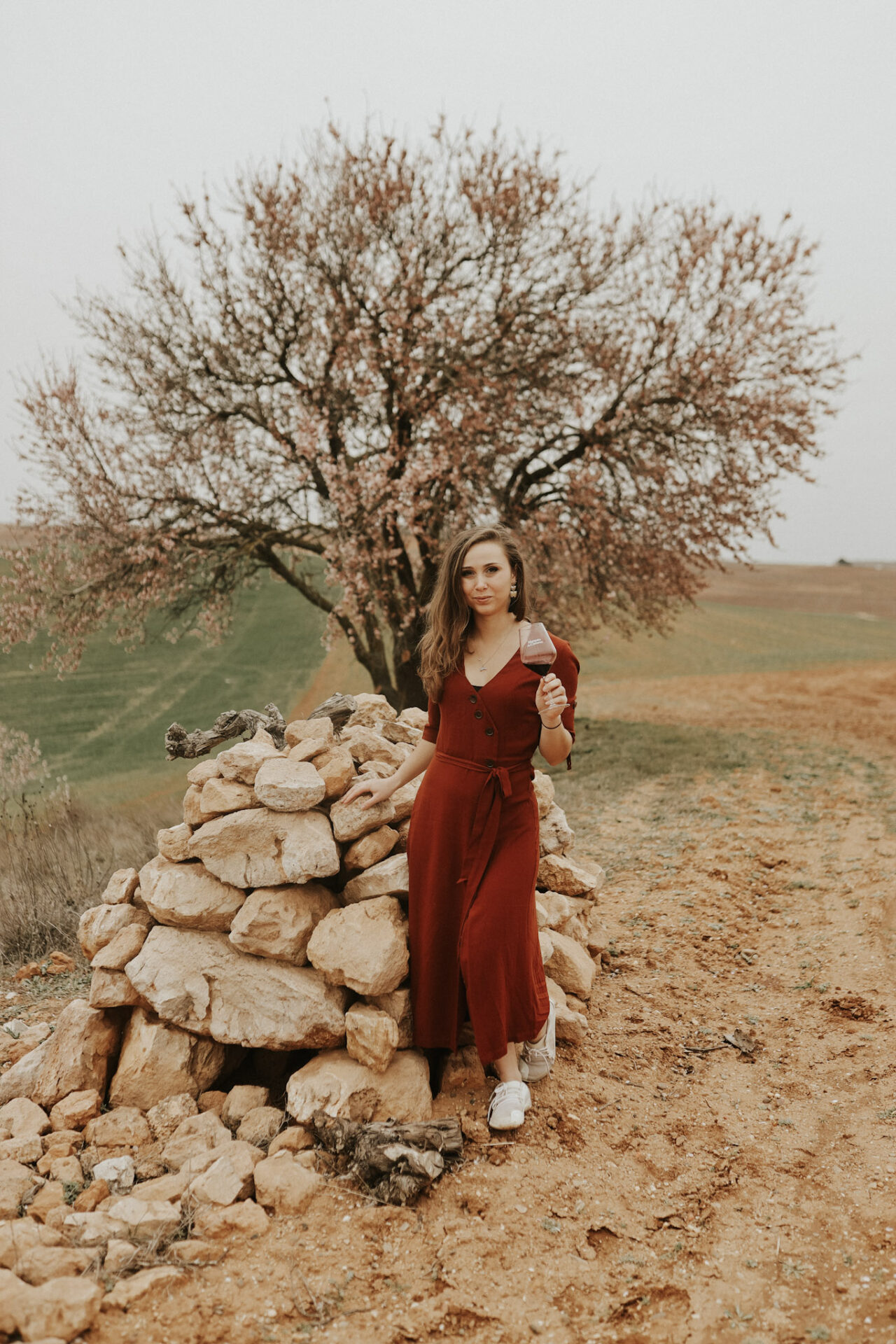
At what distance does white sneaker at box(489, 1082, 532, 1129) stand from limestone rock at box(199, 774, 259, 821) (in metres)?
1.81

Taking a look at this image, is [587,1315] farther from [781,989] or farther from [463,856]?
[781,989]

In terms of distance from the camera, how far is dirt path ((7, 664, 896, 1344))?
109 inches

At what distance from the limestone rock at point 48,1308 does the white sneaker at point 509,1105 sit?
5.52 ft

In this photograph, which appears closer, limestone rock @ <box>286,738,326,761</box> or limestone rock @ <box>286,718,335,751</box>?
limestone rock @ <box>286,738,326,761</box>

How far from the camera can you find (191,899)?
14.0ft

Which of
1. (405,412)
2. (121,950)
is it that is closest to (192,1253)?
(121,950)

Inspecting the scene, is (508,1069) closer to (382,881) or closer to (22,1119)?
(382,881)

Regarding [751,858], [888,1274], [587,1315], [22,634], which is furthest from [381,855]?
[22,634]

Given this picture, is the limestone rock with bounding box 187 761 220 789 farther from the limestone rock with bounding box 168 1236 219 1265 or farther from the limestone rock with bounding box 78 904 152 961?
the limestone rock with bounding box 168 1236 219 1265

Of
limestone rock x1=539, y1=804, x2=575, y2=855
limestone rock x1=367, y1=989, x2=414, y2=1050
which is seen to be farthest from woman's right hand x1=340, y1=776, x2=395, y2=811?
limestone rock x1=539, y1=804, x2=575, y2=855

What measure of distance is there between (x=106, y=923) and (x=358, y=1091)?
64.8 inches

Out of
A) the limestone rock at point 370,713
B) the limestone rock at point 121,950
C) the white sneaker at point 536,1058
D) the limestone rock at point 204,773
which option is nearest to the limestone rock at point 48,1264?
the limestone rock at point 121,950

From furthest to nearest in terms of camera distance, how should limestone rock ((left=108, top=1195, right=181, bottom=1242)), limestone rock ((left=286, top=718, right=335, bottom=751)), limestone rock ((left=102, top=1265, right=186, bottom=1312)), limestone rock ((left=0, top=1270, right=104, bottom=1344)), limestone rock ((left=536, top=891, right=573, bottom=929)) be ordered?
limestone rock ((left=536, top=891, right=573, bottom=929)), limestone rock ((left=286, top=718, right=335, bottom=751)), limestone rock ((left=108, top=1195, right=181, bottom=1242)), limestone rock ((left=102, top=1265, right=186, bottom=1312)), limestone rock ((left=0, top=1270, right=104, bottom=1344))

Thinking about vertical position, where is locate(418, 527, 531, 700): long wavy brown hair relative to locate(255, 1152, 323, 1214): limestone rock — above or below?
above
